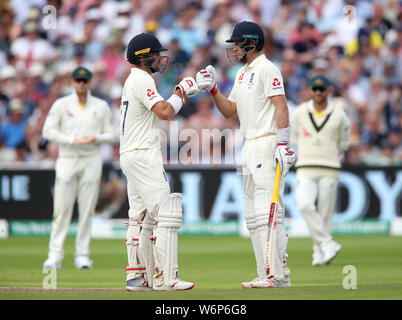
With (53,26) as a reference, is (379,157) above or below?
below

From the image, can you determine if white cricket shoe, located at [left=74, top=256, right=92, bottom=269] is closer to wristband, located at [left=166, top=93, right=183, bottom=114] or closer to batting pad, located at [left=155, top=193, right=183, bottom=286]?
batting pad, located at [left=155, top=193, right=183, bottom=286]

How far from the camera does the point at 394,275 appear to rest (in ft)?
29.0

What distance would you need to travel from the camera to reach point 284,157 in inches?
280

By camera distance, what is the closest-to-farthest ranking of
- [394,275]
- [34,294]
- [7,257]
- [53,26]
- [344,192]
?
1. [34,294]
2. [394,275]
3. [7,257]
4. [344,192]
5. [53,26]

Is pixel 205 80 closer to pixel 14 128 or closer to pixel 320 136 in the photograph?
pixel 320 136

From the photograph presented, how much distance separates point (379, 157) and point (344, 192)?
0.95 meters

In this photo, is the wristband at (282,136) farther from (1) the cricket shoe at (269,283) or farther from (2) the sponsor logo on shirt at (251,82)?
(1) the cricket shoe at (269,283)

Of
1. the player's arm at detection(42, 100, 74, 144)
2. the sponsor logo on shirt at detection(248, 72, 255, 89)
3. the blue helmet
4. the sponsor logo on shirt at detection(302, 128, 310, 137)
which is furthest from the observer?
the sponsor logo on shirt at detection(302, 128, 310, 137)

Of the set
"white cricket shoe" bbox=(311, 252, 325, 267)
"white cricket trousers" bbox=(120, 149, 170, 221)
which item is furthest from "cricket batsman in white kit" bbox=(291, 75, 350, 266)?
"white cricket trousers" bbox=(120, 149, 170, 221)

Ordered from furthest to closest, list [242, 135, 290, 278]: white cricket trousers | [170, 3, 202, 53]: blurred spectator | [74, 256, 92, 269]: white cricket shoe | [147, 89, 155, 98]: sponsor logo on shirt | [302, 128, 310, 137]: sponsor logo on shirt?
[170, 3, 202, 53]: blurred spectator
[302, 128, 310, 137]: sponsor logo on shirt
[74, 256, 92, 269]: white cricket shoe
[242, 135, 290, 278]: white cricket trousers
[147, 89, 155, 98]: sponsor logo on shirt

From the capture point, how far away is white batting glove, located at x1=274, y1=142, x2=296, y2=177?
712 cm

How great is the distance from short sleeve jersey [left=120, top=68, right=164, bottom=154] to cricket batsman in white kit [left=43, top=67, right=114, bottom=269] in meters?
3.21

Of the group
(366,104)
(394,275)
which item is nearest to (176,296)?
A: (394,275)
